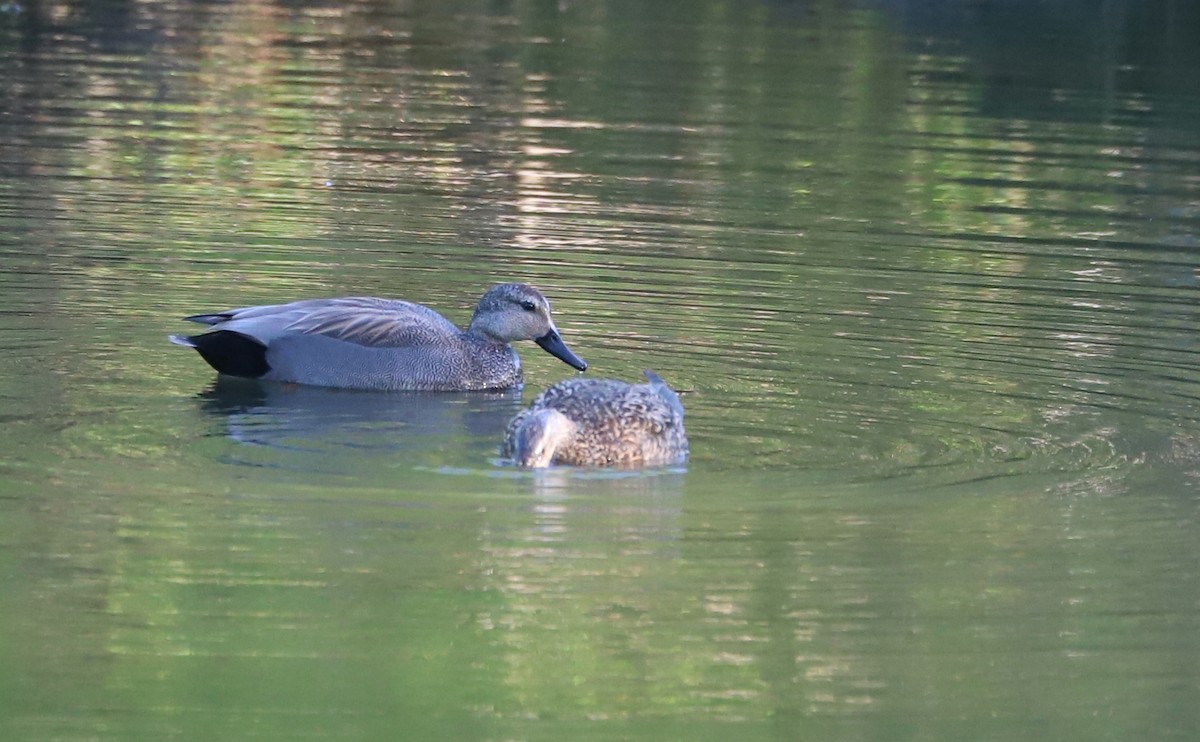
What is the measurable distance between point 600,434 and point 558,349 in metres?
2.51

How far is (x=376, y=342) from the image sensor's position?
495 inches

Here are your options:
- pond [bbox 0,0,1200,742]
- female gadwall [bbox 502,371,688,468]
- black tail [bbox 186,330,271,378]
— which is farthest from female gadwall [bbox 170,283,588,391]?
female gadwall [bbox 502,371,688,468]

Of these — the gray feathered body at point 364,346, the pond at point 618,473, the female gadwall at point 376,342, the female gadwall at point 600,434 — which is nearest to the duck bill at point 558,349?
the female gadwall at point 376,342

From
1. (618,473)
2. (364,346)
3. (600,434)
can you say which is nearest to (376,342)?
(364,346)

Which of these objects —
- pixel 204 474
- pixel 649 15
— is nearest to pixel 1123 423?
pixel 204 474

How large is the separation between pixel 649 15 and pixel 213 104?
12.8 meters

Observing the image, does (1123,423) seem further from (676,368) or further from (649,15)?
(649,15)

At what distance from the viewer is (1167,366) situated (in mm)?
12859

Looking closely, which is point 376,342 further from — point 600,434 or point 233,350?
point 600,434

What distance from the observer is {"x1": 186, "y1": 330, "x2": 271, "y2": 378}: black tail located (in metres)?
12.4

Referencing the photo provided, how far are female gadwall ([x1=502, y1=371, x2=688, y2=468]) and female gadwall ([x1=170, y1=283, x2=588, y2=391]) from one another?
2076mm

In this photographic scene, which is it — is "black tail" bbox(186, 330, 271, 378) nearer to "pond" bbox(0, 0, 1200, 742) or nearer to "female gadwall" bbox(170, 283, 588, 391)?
"female gadwall" bbox(170, 283, 588, 391)

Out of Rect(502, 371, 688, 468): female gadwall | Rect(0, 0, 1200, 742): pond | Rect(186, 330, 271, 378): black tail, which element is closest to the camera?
Rect(0, 0, 1200, 742): pond

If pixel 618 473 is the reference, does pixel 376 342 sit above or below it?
above
